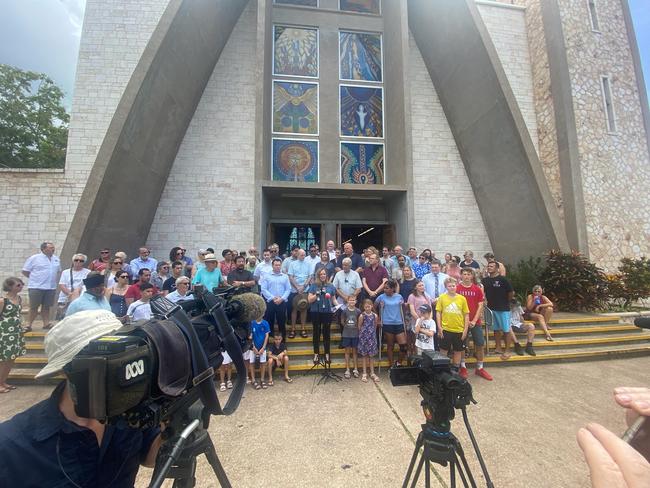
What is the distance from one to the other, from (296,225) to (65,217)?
7.12m

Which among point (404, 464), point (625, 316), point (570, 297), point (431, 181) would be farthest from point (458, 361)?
point (431, 181)

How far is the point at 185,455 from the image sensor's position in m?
1.20

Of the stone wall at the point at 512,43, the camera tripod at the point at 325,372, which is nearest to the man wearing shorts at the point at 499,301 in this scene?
the camera tripod at the point at 325,372

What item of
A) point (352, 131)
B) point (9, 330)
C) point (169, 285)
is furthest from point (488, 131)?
point (9, 330)

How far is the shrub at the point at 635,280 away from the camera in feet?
28.6

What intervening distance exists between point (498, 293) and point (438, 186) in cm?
654

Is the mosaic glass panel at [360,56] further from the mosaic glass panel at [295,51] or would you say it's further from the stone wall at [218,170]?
the stone wall at [218,170]

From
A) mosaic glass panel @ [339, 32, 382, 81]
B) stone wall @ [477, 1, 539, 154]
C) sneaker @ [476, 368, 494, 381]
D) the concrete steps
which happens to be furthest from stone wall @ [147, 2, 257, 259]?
stone wall @ [477, 1, 539, 154]

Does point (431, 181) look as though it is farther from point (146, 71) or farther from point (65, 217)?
point (65, 217)

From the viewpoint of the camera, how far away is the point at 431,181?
11.2 m

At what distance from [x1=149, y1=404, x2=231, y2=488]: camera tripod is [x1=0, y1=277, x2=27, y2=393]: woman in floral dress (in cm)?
508

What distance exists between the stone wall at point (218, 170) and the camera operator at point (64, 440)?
9.33 m

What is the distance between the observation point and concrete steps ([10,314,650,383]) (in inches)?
203

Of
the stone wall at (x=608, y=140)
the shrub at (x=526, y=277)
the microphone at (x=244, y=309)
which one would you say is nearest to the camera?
the microphone at (x=244, y=309)
